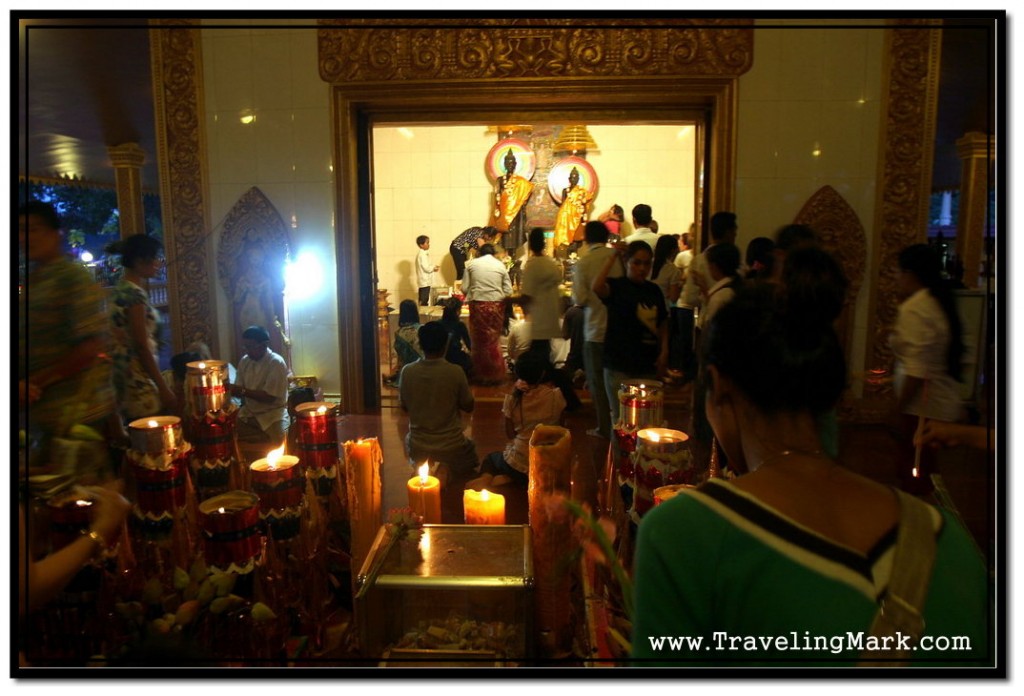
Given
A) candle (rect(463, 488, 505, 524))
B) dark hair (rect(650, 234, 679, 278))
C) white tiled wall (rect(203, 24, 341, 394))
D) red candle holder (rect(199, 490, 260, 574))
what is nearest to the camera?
red candle holder (rect(199, 490, 260, 574))

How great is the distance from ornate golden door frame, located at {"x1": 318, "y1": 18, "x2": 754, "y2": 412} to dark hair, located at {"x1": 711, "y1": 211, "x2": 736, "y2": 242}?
4.11 ft

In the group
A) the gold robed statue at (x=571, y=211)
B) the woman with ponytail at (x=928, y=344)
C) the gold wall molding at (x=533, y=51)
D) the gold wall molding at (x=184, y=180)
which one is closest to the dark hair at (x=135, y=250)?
the gold wall molding at (x=184, y=180)

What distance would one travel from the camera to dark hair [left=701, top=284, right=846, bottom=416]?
89cm

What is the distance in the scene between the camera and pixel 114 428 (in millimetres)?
2844

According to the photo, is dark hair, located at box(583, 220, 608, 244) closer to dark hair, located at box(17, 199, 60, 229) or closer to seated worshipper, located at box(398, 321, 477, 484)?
seated worshipper, located at box(398, 321, 477, 484)

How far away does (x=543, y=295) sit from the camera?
5.22 m

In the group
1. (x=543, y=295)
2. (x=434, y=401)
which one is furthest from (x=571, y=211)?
(x=434, y=401)

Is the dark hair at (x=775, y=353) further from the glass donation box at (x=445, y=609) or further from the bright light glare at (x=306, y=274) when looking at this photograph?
the bright light glare at (x=306, y=274)

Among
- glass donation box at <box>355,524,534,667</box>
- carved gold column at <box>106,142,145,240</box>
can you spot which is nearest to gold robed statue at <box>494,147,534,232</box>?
carved gold column at <box>106,142,145,240</box>

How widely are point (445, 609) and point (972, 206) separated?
7085mm

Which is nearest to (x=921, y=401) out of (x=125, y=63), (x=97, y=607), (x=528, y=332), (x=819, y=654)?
(x=819, y=654)

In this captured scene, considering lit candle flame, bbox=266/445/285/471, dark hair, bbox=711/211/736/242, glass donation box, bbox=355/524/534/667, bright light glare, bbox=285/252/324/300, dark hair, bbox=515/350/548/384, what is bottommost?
glass donation box, bbox=355/524/534/667

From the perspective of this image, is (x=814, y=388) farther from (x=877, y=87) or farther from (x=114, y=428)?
(x=877, y=87)

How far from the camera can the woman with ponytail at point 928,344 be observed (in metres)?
2.53
